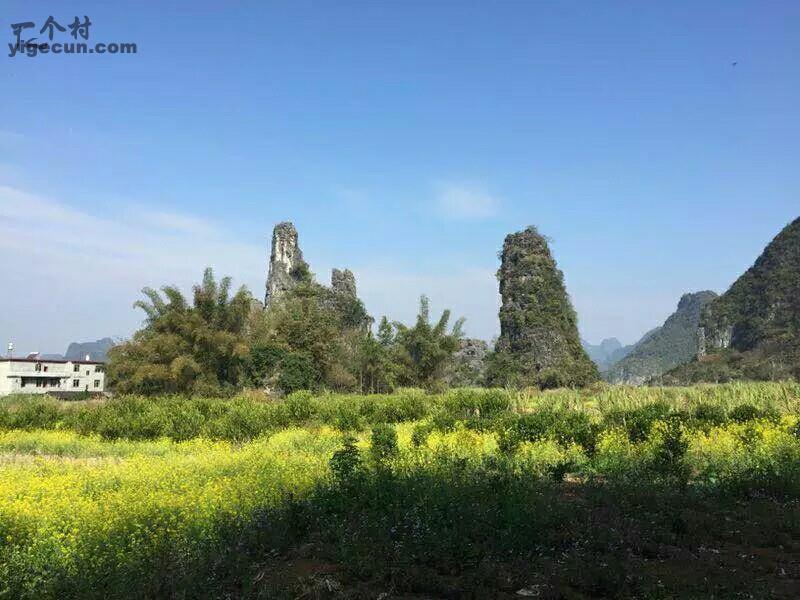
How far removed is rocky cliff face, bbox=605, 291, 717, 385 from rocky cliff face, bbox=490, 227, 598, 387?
7621cm

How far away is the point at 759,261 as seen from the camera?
92375 mm

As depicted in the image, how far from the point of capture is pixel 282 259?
89.6 meters

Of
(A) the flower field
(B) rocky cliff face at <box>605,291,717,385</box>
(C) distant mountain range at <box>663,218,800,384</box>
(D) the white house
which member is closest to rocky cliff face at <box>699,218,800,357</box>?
(C) distant mountain range at <box>663,218,800,384</box>

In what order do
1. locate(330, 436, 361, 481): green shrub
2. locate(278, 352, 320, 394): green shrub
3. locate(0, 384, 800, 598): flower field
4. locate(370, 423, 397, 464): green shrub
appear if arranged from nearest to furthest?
locate(0, 384, 800, 598): flower field → locate(330, 436, 361, 481): green shrub → locate(370, 423, 397, 464): green shrub → locate(278, 352, 320, 394): green shrub

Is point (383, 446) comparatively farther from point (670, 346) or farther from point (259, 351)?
point (670, 346)

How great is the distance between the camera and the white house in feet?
232

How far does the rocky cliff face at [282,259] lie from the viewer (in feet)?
289

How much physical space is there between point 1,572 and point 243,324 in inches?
1116

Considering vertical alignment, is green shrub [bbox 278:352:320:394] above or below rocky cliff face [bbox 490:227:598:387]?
below

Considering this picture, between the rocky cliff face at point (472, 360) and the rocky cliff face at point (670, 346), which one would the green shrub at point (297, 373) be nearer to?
the rocky cliff face at point (472, 360)

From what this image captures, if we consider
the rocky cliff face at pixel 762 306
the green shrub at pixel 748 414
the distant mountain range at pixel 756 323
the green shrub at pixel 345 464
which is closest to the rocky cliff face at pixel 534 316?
the distant mountain range at pixel 756 323

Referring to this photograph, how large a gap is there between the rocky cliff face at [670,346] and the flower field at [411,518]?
132 m

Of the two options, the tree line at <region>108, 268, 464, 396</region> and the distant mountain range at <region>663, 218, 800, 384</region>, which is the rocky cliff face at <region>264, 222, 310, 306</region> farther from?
the distant mountain range at <region>663, 218, 800, 384</region>

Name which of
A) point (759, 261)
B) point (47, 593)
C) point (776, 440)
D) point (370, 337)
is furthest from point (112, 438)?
point (759, 261)
